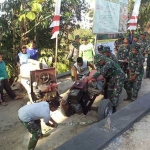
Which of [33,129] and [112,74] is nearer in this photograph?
[33,129]

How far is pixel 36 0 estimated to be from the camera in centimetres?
748

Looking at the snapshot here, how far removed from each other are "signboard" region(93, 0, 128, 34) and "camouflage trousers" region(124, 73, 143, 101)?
1.91 metres

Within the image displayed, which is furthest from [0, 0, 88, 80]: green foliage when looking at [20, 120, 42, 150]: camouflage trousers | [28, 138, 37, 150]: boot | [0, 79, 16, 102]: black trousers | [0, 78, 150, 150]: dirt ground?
[28, 138, 37, 150]: boot

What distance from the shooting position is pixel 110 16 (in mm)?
7410

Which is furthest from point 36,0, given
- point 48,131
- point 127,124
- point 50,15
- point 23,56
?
point 127,124

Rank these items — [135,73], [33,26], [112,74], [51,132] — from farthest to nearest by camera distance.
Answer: [33,26], [135,73], [112,74], [51,132]

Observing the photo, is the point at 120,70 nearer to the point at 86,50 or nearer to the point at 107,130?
the point at 107,130

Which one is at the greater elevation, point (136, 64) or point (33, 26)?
point (33, 26)

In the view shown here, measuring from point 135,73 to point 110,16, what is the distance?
92.7 inches

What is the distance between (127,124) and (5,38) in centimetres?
682

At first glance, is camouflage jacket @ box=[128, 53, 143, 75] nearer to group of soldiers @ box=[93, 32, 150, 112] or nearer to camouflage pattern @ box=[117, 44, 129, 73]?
group of soldiers @ box=[93, 32, 150, 112]

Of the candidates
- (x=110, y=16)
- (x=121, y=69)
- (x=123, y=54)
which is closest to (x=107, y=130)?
(x=121, y=69)

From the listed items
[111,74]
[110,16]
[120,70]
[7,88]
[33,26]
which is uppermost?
[110,16]

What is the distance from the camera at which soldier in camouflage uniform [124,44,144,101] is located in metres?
6.00
